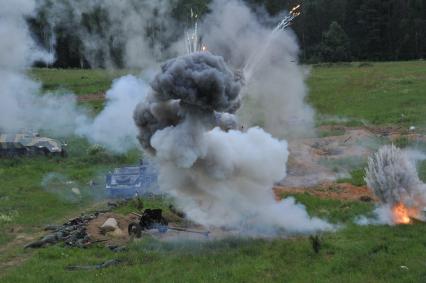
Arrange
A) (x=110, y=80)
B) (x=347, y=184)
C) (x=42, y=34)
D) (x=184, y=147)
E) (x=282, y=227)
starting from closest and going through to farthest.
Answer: (x=184, y=147), (x=282, y=227), (x=347, y=184), (x=42, y=34), (x=110, y=80)

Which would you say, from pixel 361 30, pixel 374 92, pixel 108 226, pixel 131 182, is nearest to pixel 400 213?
pixel 108 226

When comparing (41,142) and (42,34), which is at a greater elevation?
(42,34)

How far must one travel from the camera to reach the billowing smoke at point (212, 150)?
69.6ft

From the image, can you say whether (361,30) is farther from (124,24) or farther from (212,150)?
(212,150)

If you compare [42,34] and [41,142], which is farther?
[42,34]

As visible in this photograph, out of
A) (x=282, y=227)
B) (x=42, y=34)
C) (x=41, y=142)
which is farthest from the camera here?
(x=42, y=34)

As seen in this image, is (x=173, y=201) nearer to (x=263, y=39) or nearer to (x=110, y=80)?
(x=263, y=39)

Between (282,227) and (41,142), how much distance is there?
2164 cm

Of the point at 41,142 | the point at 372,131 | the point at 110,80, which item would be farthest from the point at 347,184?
the point at 110,80

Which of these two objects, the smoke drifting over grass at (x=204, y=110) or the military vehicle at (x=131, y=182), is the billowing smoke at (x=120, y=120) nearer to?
the smoke drifting over grass at (x=204, y=110)

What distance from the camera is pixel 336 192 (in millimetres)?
28891

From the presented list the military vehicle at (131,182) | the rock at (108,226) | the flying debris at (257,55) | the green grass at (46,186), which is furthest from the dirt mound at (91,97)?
the rock at (108,226)

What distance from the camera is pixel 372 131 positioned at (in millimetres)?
41750

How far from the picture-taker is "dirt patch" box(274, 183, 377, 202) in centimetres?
2755
